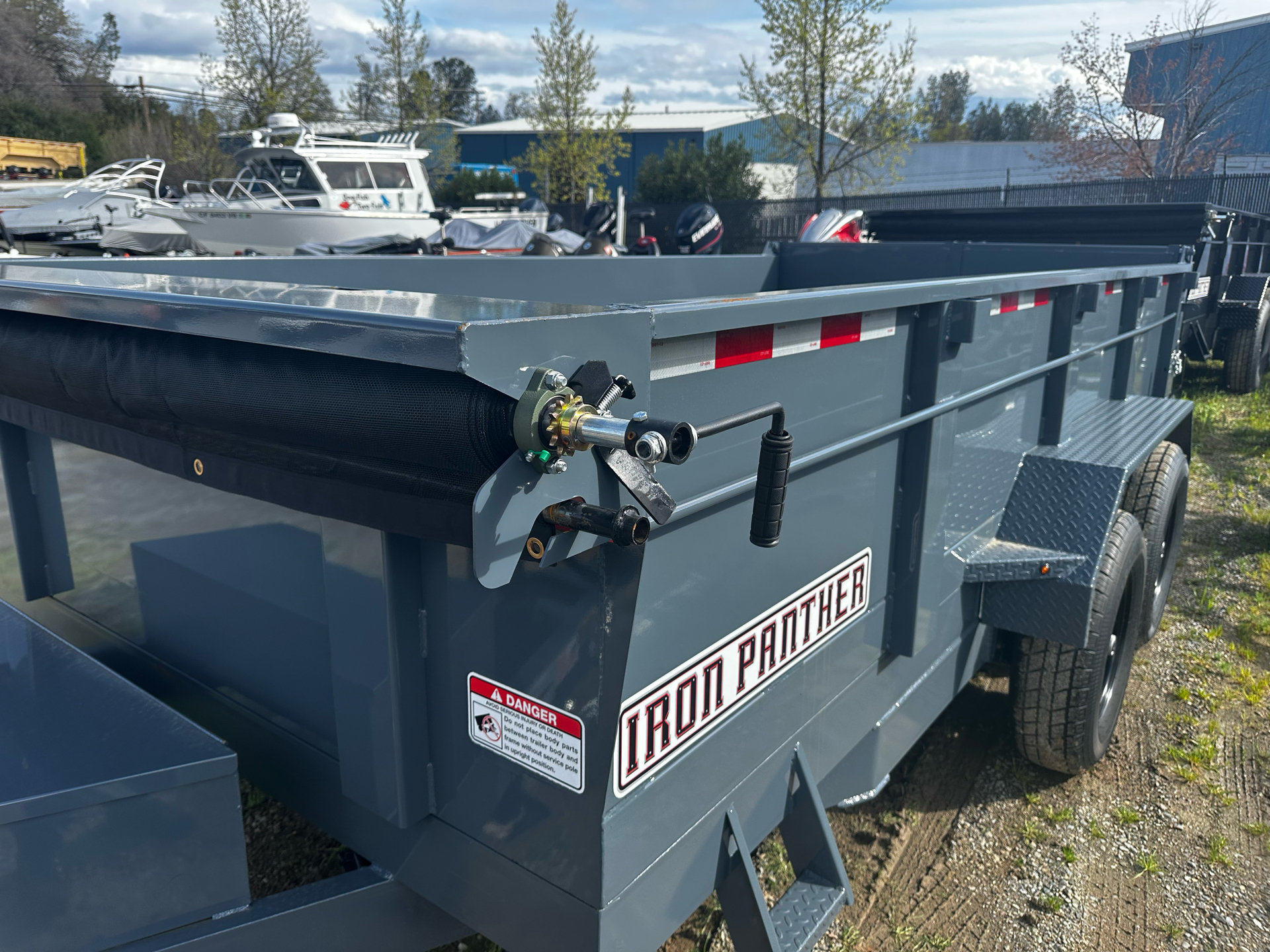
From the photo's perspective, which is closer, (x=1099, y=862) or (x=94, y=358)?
(x=94, y=358)

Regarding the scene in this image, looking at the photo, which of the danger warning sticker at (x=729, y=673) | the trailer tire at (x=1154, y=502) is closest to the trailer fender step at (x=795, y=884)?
the danger warning sticker at (x=729, y=673)

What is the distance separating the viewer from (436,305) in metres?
1.20

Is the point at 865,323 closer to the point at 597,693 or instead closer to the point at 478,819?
the point at 597,693

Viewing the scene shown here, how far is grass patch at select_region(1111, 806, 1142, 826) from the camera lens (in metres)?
2.85

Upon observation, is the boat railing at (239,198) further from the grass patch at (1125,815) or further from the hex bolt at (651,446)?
the hex bolt at (651,446)

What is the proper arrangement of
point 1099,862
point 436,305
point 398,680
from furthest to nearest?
point 1099,862
point 398,680
point 436,305

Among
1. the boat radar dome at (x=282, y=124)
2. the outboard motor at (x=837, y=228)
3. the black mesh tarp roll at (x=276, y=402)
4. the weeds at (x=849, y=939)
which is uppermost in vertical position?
the boat radar dome at (x=282, y=124)

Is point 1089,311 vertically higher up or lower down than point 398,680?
higher up

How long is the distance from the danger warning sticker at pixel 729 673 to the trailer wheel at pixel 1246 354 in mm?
8480

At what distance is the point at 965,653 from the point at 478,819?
1.67 metres

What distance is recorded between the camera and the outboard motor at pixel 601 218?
50.5 ft

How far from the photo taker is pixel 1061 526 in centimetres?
270

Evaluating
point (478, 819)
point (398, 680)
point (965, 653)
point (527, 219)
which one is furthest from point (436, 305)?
point (527, 219)

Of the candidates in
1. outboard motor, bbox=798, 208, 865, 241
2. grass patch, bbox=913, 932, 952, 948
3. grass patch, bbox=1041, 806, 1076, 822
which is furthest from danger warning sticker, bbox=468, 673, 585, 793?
outboard motor, bbox=798, 208, 865, 241
